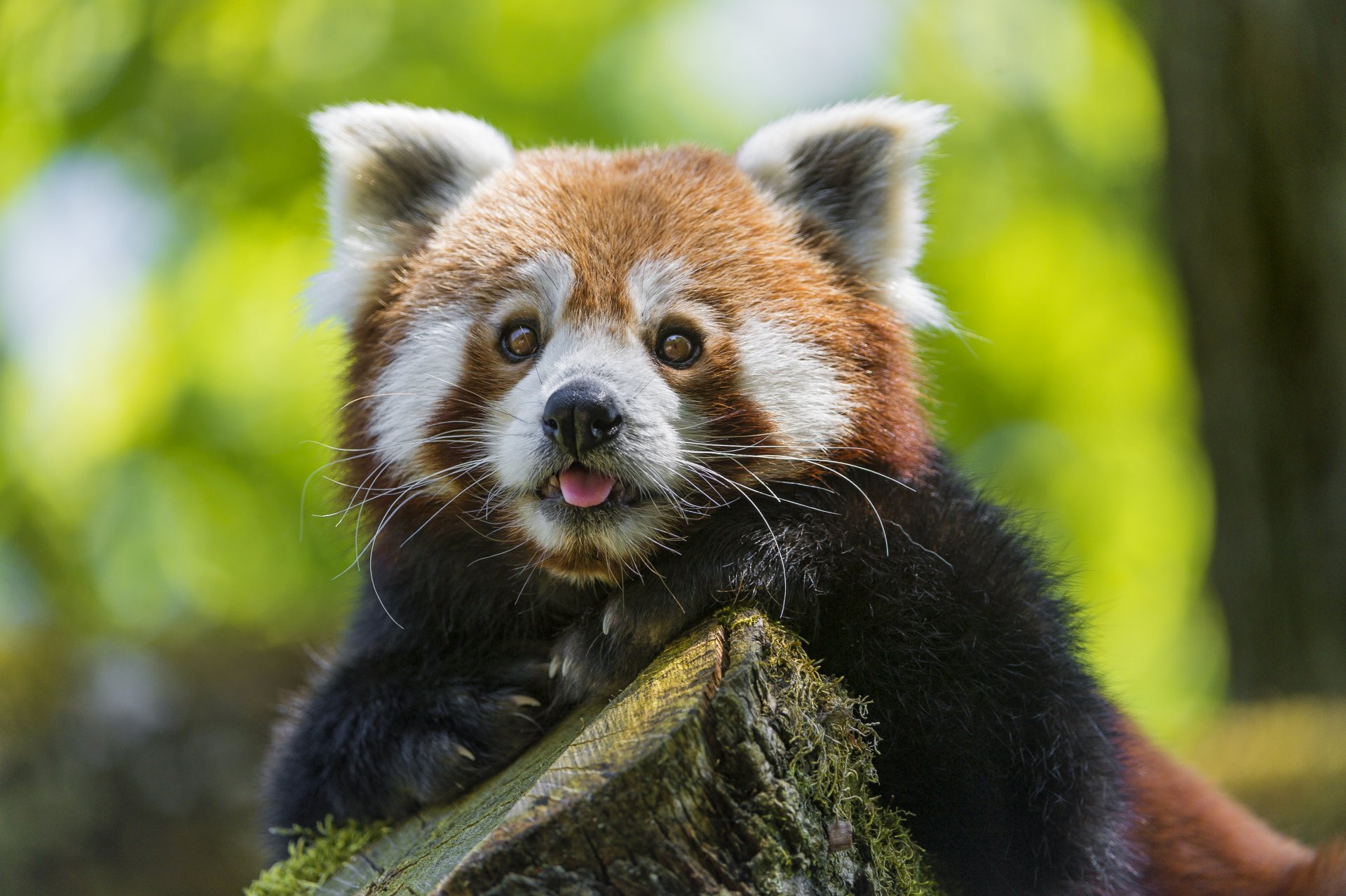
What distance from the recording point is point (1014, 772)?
7.41 feet

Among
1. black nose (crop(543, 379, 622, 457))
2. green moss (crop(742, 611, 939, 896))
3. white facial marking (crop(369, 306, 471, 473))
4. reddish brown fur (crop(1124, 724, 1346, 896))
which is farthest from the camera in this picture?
reddish brown fur (crop(1124, 724, 1346, 896))

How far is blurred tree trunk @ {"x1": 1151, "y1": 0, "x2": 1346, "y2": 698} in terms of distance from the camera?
576 centimetres

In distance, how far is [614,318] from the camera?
2.57 m

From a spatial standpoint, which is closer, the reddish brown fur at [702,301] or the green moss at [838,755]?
the green moss at [838,755]

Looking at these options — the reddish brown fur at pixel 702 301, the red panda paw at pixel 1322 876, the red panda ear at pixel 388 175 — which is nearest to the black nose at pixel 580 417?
the reddish brown fur at pixel 702 301

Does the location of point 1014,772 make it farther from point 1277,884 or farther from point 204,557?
point 204,557

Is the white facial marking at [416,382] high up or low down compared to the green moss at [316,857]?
up

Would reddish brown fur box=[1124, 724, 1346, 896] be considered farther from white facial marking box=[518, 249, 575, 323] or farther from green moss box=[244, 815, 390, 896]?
green moss box=[244, 815, 390, 896]

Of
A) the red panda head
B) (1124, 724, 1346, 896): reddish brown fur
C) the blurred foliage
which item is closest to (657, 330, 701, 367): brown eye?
the red panda head

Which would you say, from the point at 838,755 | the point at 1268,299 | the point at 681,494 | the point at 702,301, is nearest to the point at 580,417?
the point at 681,494

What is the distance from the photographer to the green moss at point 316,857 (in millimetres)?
2598

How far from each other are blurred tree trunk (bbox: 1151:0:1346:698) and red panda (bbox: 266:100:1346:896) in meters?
3.17

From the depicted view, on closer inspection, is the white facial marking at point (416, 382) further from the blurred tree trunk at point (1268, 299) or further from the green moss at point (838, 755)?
the blurred tree trunk at point (1268, 299)

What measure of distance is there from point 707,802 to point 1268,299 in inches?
223
